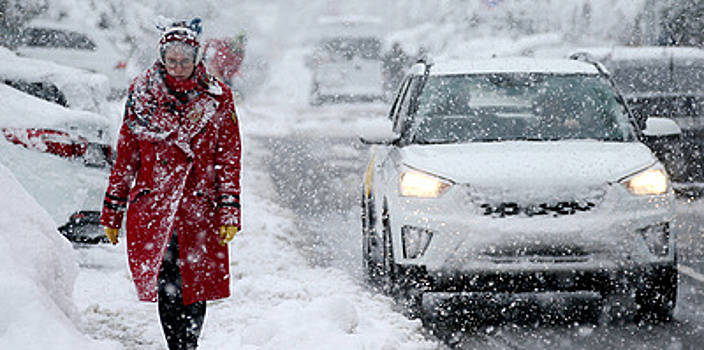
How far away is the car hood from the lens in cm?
620

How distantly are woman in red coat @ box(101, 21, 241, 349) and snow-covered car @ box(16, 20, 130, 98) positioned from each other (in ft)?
47.3

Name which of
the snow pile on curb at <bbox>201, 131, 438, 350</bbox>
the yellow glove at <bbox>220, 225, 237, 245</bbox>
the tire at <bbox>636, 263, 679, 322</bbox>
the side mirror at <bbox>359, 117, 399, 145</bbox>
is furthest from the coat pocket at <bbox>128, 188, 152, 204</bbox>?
the tire at <bbox>636, 263, 679, 322</bbox>

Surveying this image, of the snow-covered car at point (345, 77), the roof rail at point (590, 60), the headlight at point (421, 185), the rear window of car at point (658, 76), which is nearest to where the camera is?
the headlight at point (421, 185)

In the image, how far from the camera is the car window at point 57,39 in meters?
18.9

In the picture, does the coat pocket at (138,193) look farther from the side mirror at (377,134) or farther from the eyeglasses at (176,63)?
the side mirror at (377,134)

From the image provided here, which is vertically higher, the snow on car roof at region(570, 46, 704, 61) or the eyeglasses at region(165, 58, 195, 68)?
the eyeglasses at region(165, 58, 195, 68)

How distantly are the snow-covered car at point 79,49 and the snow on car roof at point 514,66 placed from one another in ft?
39.0

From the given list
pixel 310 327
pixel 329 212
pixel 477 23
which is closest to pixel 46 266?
pixel 310 327

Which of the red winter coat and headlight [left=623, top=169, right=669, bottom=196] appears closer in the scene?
the red winter coat

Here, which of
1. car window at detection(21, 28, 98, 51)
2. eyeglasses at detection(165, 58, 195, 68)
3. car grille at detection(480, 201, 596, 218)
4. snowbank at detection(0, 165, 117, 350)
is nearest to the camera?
snowbank at detection(0, 165, 117, 350)

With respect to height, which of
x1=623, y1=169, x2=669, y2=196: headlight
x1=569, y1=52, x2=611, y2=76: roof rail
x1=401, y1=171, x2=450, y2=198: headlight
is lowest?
x1=401, y1=171, x2=450, y2=198: headlight

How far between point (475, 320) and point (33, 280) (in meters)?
3.15

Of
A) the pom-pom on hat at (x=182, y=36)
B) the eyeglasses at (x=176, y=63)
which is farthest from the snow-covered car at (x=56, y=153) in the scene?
the eyeglasses at (x=176, y=63)

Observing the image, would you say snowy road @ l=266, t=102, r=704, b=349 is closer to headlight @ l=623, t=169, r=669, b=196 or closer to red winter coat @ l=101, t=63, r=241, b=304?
headlight @ l=623, t=169, r=669, b=196
